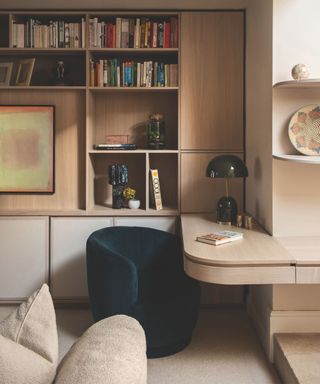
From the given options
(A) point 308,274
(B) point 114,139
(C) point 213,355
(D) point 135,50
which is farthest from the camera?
(B) point 114,139

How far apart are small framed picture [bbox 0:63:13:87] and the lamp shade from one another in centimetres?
184

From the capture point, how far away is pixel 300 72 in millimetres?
2607

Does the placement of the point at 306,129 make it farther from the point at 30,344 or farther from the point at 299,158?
the point at 30,344

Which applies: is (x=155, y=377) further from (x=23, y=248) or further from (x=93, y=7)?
(x=93, y=7)

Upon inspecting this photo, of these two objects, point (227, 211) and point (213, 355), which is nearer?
point (213, 355)

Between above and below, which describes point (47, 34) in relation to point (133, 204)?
above

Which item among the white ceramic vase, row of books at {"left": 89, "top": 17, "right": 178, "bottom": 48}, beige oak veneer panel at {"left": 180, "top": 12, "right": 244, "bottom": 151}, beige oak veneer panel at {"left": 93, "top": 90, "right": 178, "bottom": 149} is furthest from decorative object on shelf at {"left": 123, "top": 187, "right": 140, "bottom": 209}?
row of books at {"left": 89, "top": 17, "right": 178, "bottom": 48}

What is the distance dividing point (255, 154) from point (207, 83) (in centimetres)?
75

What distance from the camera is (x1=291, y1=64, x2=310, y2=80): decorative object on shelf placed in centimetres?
261

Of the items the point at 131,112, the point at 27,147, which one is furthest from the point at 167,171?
the point at 27,147

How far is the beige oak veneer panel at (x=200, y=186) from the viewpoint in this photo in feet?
12.0

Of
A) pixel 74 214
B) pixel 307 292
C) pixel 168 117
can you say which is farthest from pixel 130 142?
pixel 307 292

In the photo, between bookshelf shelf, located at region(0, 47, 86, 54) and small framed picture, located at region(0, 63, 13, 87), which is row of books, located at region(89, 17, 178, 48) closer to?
bookshelf shelf, located at region(0, 47, 86, 54)

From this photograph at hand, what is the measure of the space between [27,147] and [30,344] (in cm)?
268
